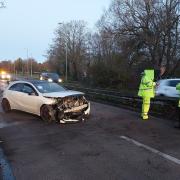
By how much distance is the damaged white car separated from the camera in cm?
1390

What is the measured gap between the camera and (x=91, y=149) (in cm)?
927

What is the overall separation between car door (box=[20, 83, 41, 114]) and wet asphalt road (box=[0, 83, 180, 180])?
0.53 meters

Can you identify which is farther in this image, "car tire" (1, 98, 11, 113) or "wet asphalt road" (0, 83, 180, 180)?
"car tire" (1, 98, 11, 113)

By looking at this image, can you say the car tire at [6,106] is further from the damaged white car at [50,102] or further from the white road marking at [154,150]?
the white road marking at [154,150]

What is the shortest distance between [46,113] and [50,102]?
1.39 ft

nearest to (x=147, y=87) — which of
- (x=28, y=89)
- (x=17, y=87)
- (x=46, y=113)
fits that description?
(x=46, y=113)

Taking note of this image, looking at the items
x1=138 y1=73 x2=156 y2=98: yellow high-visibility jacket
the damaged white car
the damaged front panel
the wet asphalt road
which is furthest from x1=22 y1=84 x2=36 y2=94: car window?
x1=138 y1=73 x2=156 y2=98: yellow high-visibility jacket

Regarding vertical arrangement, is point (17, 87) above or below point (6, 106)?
above

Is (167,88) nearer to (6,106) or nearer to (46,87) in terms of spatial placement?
(46,87)

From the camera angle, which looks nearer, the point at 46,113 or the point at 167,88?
the point at 46,113

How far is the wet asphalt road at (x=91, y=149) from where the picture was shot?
23.6ft

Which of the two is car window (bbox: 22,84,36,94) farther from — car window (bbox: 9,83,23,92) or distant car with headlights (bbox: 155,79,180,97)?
distant car with headlights (bbox: 155,79,180,97)

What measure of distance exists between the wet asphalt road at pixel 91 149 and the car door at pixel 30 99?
53cm

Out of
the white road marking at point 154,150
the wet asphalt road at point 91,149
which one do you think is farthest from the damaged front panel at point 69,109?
the white road marking at point 154,150
